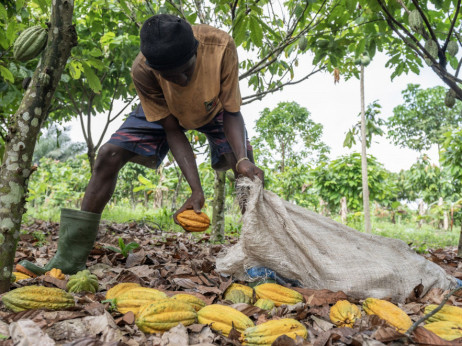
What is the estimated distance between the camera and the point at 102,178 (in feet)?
5.78

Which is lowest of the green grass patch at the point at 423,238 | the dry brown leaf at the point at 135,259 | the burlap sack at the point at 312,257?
the green grass patch at the point at 423,238

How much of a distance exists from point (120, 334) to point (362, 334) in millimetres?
705

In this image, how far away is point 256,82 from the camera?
3629 mm

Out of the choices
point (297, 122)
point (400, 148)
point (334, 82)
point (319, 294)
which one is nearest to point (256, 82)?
point (334, 82)

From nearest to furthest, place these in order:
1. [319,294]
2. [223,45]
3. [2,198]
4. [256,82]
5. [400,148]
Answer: [2,198] → [319,294] → [223,45] → [256,82] → [400,148]

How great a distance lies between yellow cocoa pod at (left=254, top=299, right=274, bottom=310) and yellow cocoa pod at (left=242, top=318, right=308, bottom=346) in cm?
24

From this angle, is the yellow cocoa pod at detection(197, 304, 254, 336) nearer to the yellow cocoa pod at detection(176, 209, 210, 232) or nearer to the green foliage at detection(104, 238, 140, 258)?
the yellow cocoa pod at detection(176, 209, 210, 232)

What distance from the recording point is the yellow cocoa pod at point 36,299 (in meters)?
1.13

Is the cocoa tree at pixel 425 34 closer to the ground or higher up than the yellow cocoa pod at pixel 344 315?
higher up

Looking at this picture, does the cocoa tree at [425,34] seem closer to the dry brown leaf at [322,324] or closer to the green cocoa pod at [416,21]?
the green cocoa pod at [416,21]

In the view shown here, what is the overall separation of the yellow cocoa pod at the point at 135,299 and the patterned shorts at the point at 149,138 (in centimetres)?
79

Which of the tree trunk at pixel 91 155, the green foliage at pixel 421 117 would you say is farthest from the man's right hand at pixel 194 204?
the green foliage at pixel 421 117

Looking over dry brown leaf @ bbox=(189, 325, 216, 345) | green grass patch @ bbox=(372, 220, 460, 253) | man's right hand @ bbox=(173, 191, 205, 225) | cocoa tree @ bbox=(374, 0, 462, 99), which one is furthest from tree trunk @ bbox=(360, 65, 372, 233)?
dry brown leaf @ bbox=(189, 325, 216, 345)

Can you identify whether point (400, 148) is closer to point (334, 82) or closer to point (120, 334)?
point (334, 82)
